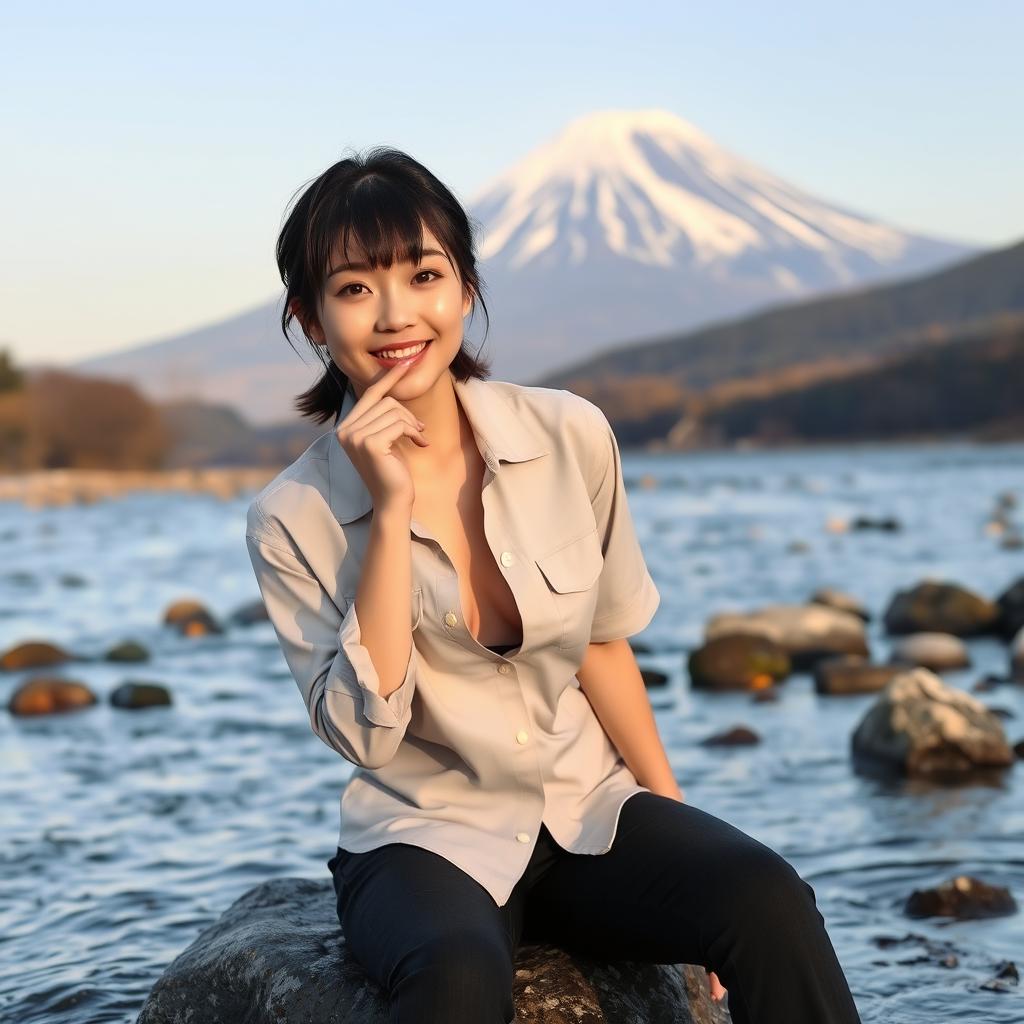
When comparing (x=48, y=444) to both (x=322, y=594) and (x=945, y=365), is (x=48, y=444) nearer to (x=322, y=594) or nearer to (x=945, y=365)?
(x=945, y=365)

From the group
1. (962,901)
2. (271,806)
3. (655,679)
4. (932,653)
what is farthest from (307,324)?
(932,653)

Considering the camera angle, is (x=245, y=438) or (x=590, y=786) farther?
(x=245, y=438)

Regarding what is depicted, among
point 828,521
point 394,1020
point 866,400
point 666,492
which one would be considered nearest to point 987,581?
point 828,521

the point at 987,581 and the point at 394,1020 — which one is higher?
the point at 394,1020

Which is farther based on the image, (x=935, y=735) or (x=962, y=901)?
(x=935, y=735)

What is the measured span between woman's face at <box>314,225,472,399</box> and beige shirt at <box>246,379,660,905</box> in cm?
16

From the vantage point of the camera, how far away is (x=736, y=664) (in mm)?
8688

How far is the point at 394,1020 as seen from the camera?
2188mm

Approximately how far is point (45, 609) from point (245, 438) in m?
113

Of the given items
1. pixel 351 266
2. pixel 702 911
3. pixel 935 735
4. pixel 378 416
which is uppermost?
pixel 351 266

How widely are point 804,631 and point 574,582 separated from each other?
691 centimetres

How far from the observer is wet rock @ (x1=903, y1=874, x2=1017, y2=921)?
13.9 feet

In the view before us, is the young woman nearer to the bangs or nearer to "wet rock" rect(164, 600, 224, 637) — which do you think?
the bangs

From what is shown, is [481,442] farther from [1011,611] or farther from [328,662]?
[1011,611]
